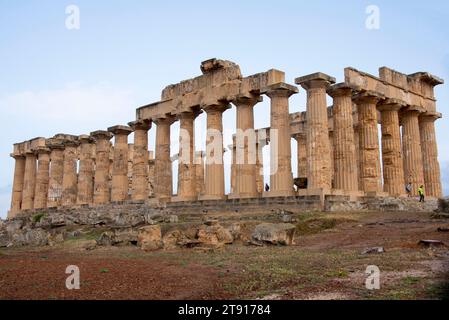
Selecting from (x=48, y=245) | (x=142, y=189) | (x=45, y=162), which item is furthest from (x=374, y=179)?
(x=45, y=162)

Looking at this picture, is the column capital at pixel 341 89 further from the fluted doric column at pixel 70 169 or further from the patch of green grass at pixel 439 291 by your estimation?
the fluted doric column at pixel 70 169

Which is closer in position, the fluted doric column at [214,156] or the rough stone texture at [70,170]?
the fluted doric column at [214,156]

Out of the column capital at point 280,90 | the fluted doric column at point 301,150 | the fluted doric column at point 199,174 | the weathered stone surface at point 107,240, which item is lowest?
the weathered stone surface at point 107,240

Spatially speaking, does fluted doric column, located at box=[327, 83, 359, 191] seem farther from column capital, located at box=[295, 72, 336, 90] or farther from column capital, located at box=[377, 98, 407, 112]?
column capital, located at box=[377, 98, 407, 112]

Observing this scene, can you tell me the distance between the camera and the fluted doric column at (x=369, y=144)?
29.0 m

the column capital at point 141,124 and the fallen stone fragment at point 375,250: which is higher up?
the column capital at point 141,124

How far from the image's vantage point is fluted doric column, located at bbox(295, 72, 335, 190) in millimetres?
25891

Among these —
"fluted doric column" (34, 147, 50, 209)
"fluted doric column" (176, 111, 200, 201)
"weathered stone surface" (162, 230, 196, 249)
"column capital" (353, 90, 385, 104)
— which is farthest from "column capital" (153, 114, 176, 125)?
"weathered stone surface" (162, 230, 196, 249)

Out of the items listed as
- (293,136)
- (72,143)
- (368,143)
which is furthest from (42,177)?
(368,143)

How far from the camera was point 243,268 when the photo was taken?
11.4 meters

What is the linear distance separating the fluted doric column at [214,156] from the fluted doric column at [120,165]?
401 inches

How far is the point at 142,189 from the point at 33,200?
17.5 meters

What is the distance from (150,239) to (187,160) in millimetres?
14324

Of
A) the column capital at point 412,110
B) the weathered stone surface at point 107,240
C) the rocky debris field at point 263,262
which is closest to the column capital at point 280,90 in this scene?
the rocky debris field at point 263,262
